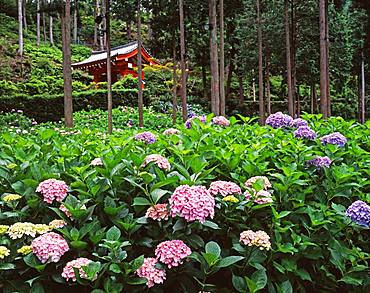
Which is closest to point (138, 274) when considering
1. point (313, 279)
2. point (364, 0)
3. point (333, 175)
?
point (313, 279)

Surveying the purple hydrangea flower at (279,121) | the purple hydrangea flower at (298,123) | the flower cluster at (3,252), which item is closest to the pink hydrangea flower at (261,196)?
the flower cluster at (3,252)

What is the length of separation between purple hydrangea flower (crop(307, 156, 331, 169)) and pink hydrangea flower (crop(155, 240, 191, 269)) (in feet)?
3.05

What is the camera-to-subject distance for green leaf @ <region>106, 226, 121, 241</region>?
5.06 ft

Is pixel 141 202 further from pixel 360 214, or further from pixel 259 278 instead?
pixel 360 214

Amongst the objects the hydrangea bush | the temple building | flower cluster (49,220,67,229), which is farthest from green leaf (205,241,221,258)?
the temple building

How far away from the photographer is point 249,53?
Answer: 1930cm

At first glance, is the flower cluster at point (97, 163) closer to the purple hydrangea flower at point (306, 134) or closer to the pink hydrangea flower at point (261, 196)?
the pink hydrangea flower at point (261, 196)

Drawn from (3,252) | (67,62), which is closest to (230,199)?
(3,252)

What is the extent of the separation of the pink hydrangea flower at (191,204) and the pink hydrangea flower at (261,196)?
0.22 meters

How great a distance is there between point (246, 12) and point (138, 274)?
60.9ft

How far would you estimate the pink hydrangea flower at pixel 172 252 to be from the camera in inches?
58.5

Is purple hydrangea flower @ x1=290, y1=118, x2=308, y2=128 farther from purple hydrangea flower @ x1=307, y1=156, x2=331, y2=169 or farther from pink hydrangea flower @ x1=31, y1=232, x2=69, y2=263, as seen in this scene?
pink hydrangea flower @ x1=31, y1=232, x2=69, y2=263

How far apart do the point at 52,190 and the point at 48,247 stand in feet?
0.97

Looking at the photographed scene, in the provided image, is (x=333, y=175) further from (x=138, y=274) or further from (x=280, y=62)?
(x=280, y=62)
